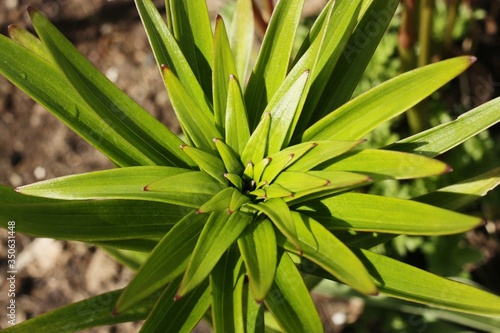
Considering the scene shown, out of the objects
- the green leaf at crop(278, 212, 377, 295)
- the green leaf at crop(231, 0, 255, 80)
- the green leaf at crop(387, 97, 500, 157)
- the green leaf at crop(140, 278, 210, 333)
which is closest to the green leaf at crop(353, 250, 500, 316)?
the green leaf at crop(278, 212, 377, 295)

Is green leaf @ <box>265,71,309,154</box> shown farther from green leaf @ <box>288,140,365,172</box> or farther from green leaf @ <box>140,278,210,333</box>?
green leaf @ <box>140,278,210,333</box>

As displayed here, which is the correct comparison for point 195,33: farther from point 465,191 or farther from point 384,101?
point 465,191

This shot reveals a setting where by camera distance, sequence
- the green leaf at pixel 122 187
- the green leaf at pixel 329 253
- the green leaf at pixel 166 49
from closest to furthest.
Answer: the green leaf at pixel 329 253 < the green leaf at pixel 122 187 < the green leaf at pixel 166 49

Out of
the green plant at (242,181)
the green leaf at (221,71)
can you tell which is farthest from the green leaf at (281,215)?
the green leaf at (221,71)

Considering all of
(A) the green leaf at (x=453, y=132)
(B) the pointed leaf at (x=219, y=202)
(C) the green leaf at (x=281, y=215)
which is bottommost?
(A) the green leaf at (x=453, y=132)

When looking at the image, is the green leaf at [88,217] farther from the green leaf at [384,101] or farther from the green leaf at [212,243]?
the green leaf at [384,101]

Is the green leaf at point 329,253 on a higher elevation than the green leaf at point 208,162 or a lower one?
lower
